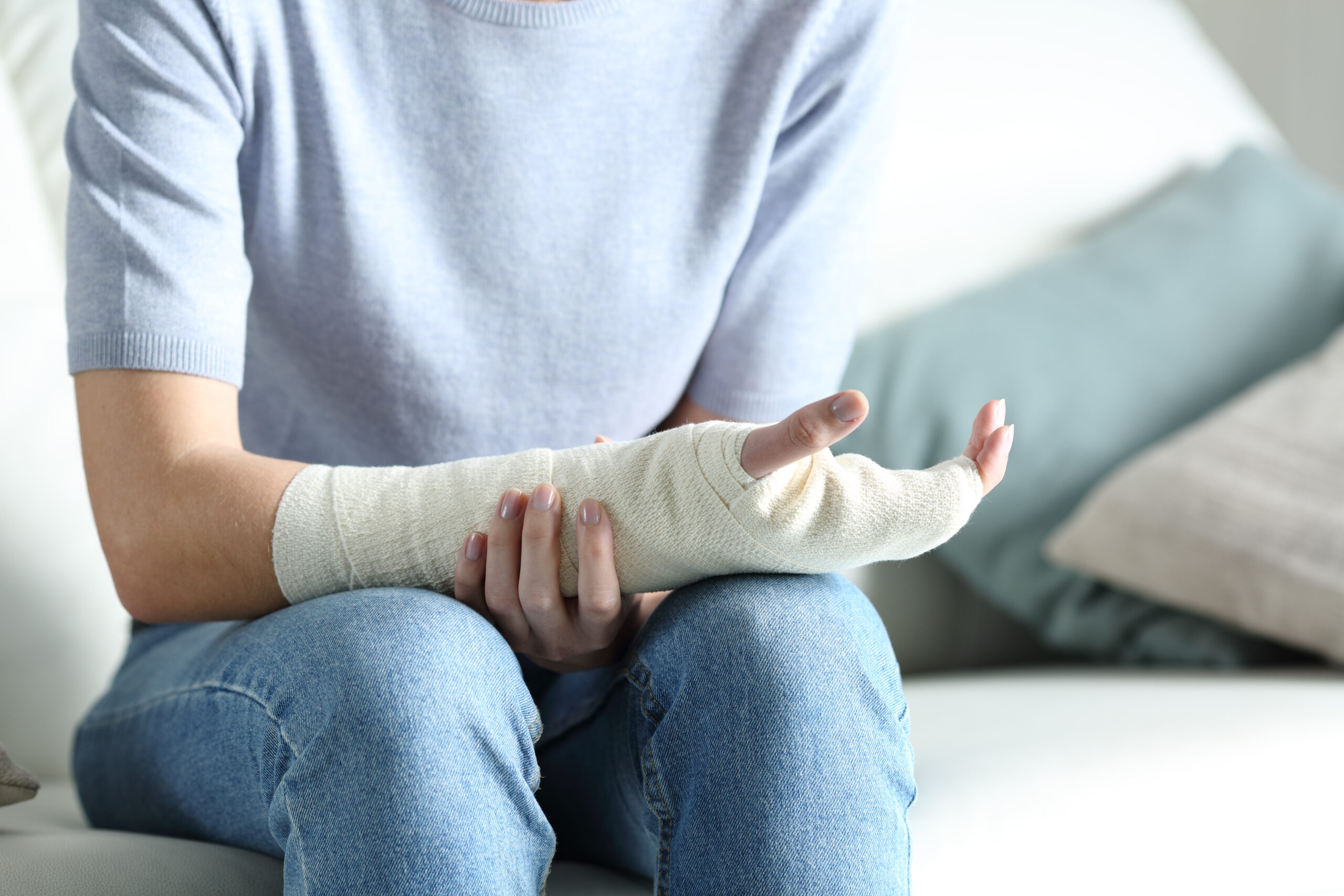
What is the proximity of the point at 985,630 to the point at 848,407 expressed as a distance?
0.83 meters

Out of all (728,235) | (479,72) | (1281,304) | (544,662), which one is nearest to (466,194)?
(479,72)

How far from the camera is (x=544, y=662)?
0.70 meters

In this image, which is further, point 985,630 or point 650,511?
point 985,630

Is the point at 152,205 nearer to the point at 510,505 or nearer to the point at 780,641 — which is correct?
the point at 510,505

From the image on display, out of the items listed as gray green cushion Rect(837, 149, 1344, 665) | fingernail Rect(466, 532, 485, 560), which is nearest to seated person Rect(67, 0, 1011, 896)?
fingernail Rect(466, 532, 485, 560)

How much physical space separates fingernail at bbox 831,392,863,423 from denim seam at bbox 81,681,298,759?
290 mm

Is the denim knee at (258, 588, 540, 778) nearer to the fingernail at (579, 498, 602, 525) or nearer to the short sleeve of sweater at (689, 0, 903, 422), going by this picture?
the fingernail at (579, 498, 602, 525)

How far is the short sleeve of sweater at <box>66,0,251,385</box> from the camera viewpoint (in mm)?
635

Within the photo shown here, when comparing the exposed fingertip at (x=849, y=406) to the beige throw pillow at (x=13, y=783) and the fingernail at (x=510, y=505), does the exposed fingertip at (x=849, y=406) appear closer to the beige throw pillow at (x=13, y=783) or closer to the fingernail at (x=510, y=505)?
the fingernail at (x=510, y=505)

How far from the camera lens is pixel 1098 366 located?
3.86ft

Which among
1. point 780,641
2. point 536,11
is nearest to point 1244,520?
point 780,641

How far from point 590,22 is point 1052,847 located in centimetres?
63

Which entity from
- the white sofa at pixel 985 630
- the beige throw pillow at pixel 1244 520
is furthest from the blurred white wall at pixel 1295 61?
the beige throw pillow at pixel 1244 520

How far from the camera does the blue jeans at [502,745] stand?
487mm
